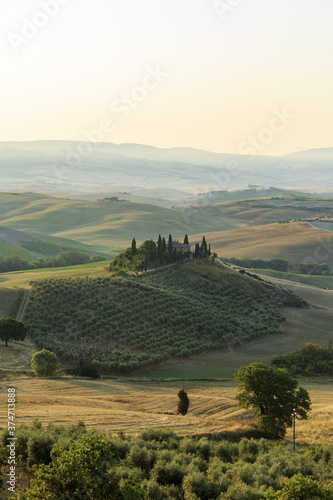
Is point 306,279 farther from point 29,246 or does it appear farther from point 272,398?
point 272,398

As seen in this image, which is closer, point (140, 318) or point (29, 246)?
point (140, 318)

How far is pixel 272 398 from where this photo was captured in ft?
93.6

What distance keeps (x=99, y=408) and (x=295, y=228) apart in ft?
460

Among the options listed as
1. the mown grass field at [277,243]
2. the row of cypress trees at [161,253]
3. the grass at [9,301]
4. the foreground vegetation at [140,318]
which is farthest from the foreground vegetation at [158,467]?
the mown grass field at [277,243]

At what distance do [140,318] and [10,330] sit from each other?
15.1 m

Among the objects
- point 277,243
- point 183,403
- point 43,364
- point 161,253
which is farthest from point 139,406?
point 277,243

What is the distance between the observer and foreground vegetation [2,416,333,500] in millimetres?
13609

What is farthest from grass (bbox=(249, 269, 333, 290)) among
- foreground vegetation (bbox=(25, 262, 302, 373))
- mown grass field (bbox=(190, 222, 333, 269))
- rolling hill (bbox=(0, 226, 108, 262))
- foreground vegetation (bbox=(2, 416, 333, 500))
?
foreground vegetation (bbox=(2, 416, 333, 500))

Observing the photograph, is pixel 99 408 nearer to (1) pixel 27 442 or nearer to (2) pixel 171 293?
(1) pixel 27 442

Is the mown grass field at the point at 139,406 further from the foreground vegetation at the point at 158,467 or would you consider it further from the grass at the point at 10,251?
the grass at the point at 10,251

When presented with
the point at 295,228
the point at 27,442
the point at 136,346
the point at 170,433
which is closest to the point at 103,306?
the point at 136,346

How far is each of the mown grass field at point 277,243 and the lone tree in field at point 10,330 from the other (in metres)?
92.1

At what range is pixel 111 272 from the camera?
221ft

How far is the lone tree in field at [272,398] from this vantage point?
27406mm
